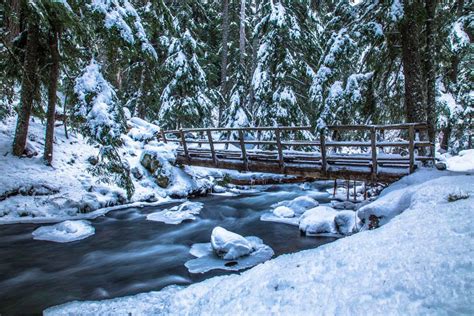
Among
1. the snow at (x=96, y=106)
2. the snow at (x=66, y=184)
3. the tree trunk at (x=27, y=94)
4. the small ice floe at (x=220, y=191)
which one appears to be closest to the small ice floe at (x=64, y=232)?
the snow at (x=66, y=184)

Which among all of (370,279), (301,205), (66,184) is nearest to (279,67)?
(301,205)

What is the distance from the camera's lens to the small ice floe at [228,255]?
6.07 metres

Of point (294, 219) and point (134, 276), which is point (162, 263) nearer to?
point (134, 276)

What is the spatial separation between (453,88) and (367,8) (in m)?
11.2

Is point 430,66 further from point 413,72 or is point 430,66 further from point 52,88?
point 52,88

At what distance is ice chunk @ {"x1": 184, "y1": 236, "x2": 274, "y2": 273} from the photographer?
600 cm

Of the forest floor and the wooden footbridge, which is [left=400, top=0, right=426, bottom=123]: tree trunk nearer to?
the wooden footbridge

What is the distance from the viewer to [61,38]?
36.1 feet

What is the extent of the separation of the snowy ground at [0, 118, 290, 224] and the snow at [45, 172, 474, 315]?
5918 mm

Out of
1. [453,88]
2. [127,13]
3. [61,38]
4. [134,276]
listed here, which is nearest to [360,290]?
[134,276]

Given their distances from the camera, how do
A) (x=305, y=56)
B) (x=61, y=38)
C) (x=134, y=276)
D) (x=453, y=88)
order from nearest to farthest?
(x=134, y=276), (x=61, y=38), (x=453, y=88), (x=305, y=56)

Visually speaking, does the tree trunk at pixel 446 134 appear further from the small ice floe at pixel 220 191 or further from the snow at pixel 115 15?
the snow at pixel 115 15

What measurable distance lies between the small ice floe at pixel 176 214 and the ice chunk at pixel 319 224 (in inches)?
149

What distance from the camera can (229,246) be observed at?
6.56 m
